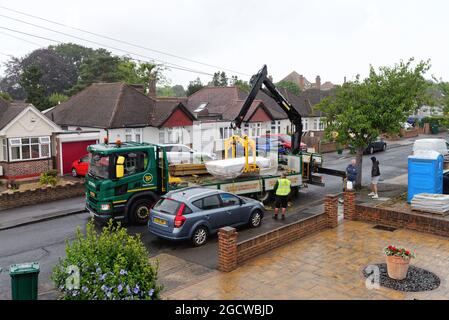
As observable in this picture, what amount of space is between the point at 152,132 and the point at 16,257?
19.3 metres

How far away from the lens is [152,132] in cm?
3166

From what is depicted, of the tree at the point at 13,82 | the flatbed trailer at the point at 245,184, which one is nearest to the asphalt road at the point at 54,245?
the flatbed trailer at the point at 245,184

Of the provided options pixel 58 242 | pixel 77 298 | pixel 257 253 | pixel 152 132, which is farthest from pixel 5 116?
pixel 77 298

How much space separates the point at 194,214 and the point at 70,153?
1572cm

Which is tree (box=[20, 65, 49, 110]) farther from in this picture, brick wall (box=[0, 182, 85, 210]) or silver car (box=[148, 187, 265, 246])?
silver car (box=[148, 187, 265, 246])

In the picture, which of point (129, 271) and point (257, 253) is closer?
point (129, 271)

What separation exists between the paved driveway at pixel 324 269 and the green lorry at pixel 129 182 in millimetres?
4821

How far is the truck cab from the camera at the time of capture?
15141mm

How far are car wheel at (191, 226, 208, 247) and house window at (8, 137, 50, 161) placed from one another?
50.1ft

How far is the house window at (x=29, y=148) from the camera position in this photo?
2422 centimetres

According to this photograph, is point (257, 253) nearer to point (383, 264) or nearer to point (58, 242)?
point (383, 264)

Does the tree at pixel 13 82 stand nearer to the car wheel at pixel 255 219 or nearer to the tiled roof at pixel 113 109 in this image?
the tiled roof at pixel 113 109

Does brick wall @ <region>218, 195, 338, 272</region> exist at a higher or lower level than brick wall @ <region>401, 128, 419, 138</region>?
lower

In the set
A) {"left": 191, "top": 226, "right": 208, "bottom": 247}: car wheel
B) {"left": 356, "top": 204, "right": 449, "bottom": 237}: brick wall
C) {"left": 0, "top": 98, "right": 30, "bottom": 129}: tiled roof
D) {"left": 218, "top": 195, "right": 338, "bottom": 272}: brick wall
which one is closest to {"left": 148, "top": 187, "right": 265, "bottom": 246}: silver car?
{"left": 191, "top": 226, "right": 208, "bottom": 247}: car wheel
